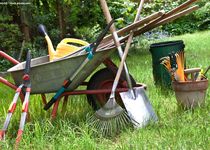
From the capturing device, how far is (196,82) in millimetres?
3635

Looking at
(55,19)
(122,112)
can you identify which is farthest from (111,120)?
(55,19)

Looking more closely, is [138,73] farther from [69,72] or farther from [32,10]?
[32,10]

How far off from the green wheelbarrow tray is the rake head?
350 millimetres

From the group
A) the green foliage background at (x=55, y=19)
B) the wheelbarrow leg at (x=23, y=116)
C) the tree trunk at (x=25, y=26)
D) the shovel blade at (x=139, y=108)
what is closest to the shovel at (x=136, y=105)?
the shovel blade at (x=139, y=108)

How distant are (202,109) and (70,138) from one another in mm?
1263

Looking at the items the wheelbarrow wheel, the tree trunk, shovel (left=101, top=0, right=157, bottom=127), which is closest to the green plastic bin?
the wheelbarrow wheel

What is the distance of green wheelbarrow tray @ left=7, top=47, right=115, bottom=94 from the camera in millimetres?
3371

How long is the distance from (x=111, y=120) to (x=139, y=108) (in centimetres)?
30

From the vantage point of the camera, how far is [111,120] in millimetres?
3270

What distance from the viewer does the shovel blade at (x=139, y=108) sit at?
3344 millimetres

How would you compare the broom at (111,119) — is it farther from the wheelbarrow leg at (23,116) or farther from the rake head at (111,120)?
the wheelbarrow leg at (23,116)

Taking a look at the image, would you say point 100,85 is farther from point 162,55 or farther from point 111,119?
point 162,55

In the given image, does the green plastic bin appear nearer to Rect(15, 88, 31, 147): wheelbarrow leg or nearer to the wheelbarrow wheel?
the wheelbarrow wheel

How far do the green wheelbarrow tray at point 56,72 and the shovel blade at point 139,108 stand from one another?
0.37 meters
